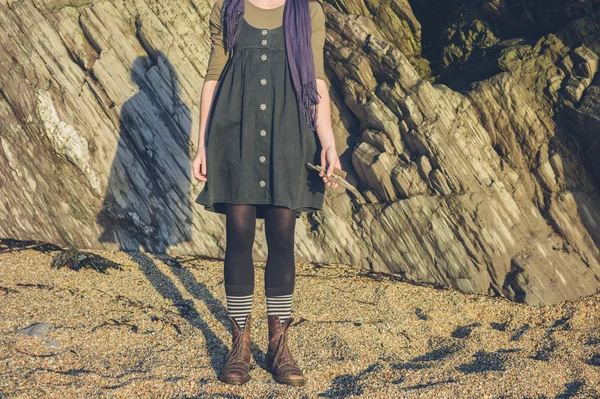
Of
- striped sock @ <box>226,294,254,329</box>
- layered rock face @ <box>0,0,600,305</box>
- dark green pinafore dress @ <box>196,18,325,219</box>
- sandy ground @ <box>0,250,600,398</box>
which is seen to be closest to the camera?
sandy ground @ <box>0,250,600,398</box>

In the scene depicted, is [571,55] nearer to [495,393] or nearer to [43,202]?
[495,393]

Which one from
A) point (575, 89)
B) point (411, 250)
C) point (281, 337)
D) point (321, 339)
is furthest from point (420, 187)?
point (281, 337)

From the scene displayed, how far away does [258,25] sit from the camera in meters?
4.25

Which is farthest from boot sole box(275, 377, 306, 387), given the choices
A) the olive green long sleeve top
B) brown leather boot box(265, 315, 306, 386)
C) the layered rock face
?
the layered rock face

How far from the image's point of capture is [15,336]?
464 centimetres

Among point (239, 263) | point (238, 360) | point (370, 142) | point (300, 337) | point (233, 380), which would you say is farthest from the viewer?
point (370, 142)

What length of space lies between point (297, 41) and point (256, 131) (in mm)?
649

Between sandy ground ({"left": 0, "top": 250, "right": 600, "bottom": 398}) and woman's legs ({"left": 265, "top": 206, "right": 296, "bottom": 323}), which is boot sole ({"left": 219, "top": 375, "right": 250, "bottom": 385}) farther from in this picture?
woman's legs ({"left": 265, "top": 206, "right": 296, "bottom": 323})

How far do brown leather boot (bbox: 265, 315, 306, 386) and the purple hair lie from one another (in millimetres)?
1419

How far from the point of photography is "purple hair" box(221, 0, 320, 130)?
420 cm

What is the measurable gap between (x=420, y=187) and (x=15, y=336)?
13.2 feet

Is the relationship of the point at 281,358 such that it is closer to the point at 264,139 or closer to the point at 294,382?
the point at 294,382

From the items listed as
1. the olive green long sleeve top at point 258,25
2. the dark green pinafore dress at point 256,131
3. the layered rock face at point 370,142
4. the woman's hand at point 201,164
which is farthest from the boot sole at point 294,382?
the layered rock face at point 370,142

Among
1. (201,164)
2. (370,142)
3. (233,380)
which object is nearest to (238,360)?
Answer: (233,380)
